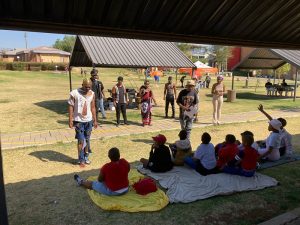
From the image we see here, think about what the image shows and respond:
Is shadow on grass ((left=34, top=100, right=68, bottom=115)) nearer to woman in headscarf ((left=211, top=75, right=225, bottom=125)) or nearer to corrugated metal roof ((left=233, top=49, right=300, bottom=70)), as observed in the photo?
woman in headscarf ((left=211, top=75, right=225, bottom=125))

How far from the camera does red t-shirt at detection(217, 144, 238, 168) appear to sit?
21.1 feet

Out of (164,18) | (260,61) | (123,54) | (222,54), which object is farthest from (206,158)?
(222,54)

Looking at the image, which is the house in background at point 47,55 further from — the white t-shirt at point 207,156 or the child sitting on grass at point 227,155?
the child sitting on grass at point 227,155

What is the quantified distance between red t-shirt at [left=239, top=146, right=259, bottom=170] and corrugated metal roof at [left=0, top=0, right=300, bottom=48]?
88.9 inches

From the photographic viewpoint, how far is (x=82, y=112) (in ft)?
22.8

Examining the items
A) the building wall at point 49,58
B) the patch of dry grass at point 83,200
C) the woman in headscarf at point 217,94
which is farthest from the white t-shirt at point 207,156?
the building wall at point 49,58

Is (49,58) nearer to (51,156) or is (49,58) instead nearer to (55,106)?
(55,106)

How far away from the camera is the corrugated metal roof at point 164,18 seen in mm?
3391

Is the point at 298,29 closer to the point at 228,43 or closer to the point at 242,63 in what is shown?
the point at 228,43

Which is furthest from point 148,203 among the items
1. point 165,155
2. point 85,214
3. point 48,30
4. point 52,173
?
point 48,30

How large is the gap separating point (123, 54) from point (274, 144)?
9.85 m

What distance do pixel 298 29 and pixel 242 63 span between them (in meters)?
21.0

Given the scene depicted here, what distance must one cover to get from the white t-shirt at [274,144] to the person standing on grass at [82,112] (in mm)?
4271

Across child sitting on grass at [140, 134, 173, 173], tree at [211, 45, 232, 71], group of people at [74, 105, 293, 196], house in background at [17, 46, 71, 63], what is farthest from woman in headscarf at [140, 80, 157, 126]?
house in background at [17, 46, 71, 63]
